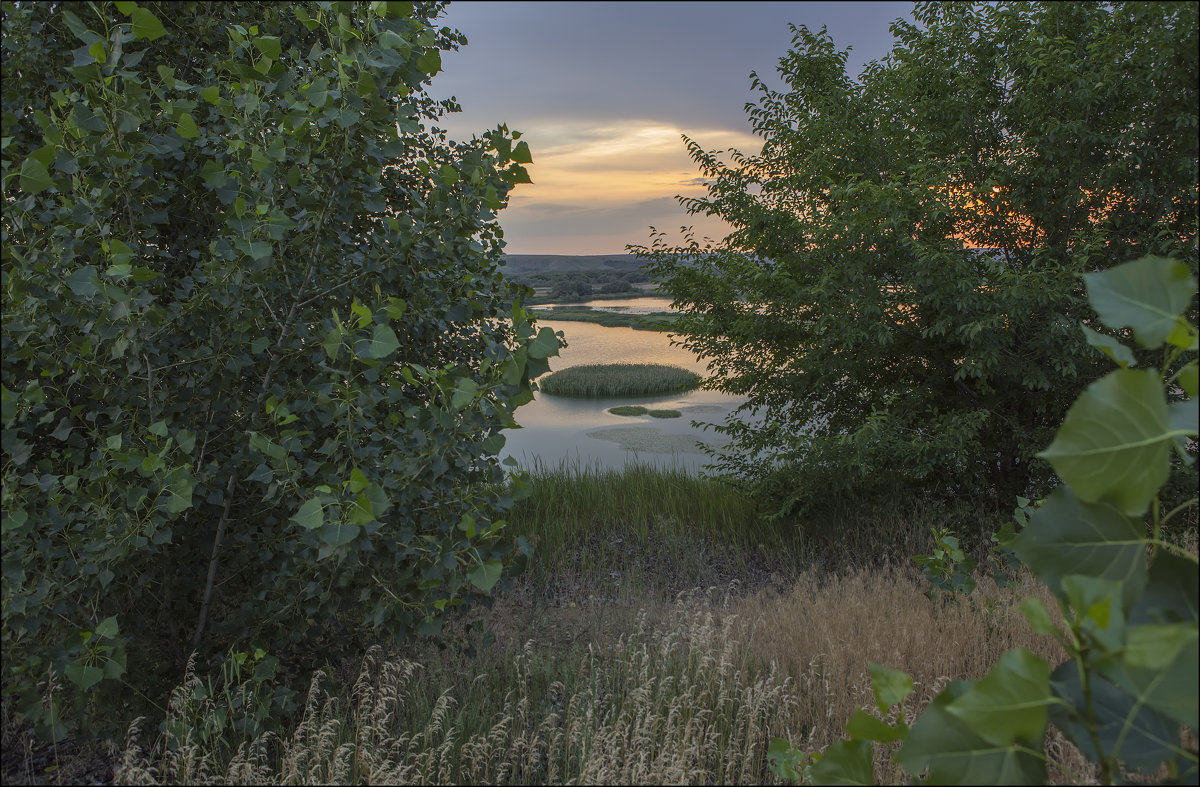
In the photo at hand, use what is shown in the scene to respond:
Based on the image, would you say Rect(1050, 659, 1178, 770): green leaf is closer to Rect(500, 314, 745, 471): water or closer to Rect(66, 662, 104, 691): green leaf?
Rect(66, 662, 104, 691): green leaf

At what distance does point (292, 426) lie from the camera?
9.11 feet

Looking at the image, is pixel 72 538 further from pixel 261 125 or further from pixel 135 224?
pixel 261 125

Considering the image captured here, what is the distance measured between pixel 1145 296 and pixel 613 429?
12373 millimetres

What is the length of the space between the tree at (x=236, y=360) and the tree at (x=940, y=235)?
3999 millimetres

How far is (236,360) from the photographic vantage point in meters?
2.74

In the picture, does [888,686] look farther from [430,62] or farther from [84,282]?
[84,282]

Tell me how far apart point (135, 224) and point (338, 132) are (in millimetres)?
884

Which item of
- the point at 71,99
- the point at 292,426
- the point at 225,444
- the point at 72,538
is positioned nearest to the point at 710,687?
the point at 292,426

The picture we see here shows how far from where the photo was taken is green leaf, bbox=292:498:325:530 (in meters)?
2.13

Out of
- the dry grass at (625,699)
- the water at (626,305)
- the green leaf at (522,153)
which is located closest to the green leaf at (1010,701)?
the dry grass at (625,699)

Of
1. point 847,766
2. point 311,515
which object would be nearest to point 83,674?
point 311,515

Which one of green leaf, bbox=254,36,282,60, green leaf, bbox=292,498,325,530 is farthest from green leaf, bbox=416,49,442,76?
green leaf, bbox=292,498,325,530

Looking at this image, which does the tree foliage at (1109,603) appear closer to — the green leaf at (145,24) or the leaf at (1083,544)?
the leaf at (1083,544)

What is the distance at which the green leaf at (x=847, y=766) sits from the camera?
4.93 feet
